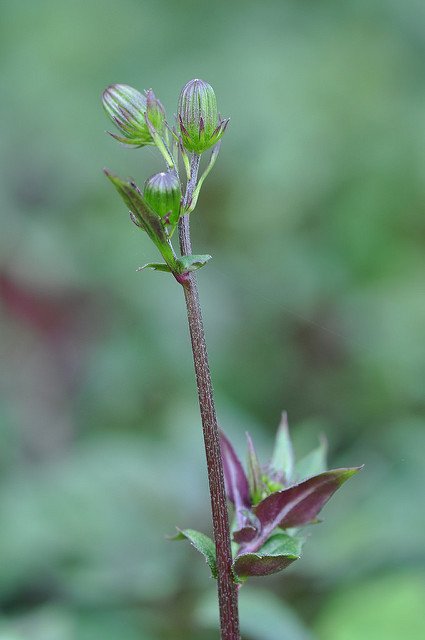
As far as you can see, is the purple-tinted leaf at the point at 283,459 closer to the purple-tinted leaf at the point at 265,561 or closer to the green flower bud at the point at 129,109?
the purple-tinted leaf at the point at 265,561

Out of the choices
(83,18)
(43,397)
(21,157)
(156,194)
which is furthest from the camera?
(83,18)

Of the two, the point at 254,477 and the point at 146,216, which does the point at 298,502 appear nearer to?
the point at 254,477

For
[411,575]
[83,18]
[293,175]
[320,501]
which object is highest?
[83,18]

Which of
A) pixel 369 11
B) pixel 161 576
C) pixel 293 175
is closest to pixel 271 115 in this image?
pixel 293 175

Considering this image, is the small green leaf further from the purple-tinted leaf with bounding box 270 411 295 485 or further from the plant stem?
the plant stem

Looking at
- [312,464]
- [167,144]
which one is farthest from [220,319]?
[167,144]

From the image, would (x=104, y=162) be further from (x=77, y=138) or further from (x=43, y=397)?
(x=43, y=397)
